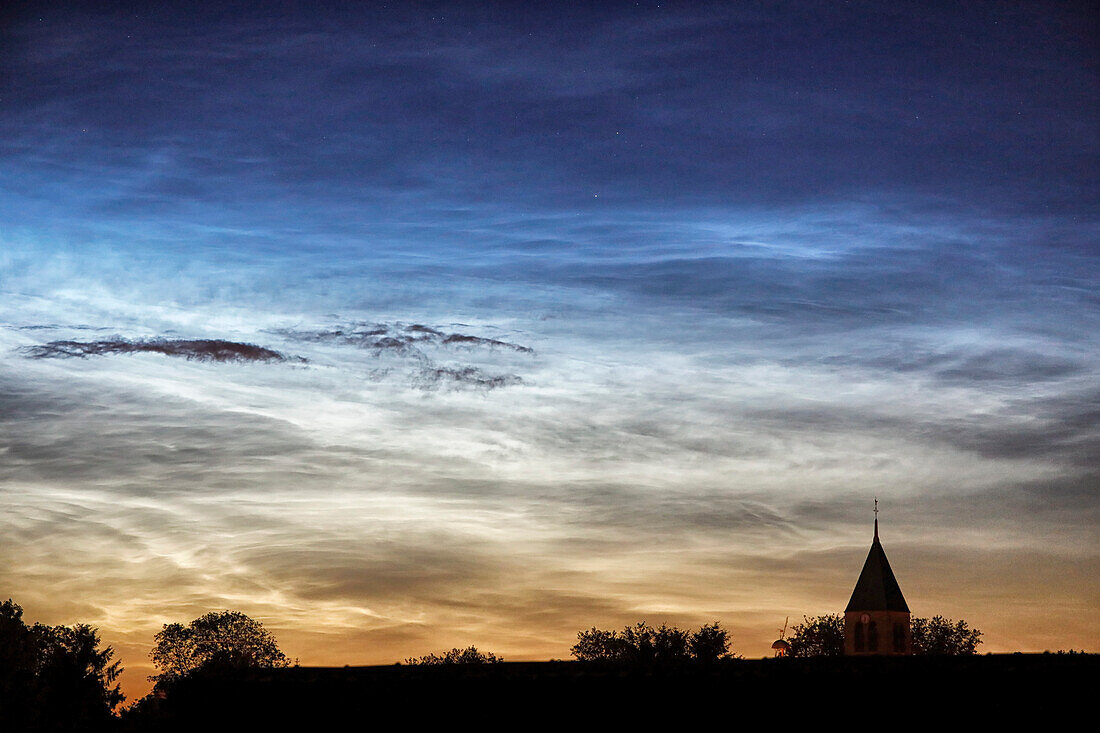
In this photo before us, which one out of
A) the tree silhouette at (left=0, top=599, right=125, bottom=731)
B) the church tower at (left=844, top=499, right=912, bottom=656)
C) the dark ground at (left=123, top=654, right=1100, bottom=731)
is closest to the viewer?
the dark ground at (left=123, top=654, right=1100, bottom=731)

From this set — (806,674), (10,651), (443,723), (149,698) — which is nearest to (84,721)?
(149,698)

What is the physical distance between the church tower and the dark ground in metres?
70.1

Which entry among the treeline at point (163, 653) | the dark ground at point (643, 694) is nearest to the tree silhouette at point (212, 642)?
the treeline at point (163, 653)

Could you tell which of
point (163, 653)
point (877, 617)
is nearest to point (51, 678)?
point (163, 653)

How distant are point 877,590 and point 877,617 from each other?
2.44 m

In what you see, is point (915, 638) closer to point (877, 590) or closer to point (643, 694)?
point (877, 590)

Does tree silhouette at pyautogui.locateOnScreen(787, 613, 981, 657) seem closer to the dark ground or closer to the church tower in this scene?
the church tower

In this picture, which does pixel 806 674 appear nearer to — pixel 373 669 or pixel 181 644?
pixel 373 669

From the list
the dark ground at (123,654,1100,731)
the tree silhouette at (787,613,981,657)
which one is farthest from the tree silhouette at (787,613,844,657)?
the dark ground at (123,654,1100,731)

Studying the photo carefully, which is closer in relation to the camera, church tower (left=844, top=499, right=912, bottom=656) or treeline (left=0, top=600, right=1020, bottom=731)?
treeline (left=0, top=600, right=1020, bottom=731)

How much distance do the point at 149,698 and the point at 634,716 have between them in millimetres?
53509

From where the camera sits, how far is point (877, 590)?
379ft

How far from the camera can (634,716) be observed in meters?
42.9

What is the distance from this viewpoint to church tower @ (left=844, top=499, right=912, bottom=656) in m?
114
